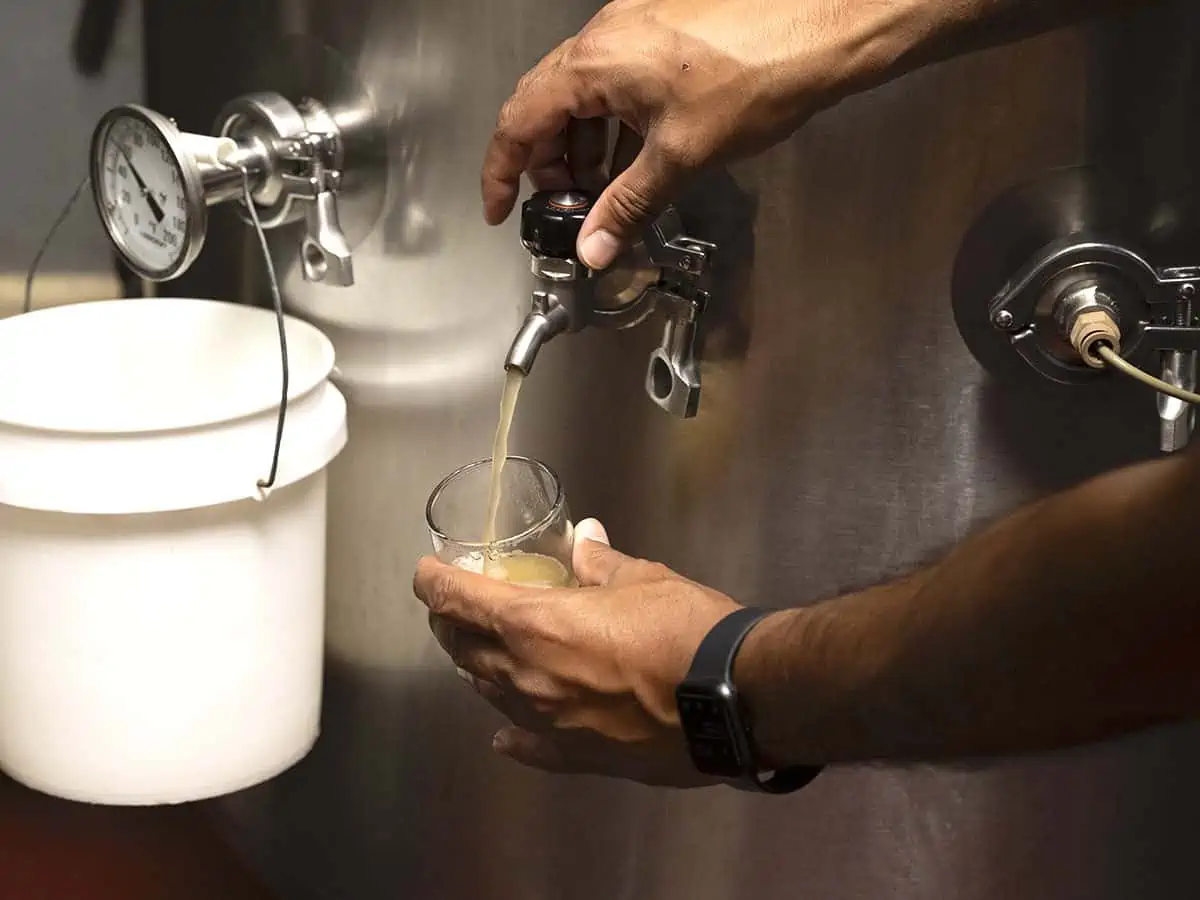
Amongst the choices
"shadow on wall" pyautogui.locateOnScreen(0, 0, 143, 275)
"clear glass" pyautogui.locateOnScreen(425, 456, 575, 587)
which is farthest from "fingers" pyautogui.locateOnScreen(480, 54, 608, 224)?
"shadow on wall" pyautogui.locateOnScreen(0, 0, 143, 275)

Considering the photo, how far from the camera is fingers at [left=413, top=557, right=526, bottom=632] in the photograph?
2.14 ft

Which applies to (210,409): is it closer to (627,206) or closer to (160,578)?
(160,578)

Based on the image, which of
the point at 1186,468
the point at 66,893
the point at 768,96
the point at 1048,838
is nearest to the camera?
the point at 1186,468

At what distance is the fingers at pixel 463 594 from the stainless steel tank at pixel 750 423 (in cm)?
13

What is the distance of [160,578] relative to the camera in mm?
807

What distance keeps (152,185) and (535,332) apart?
309mm

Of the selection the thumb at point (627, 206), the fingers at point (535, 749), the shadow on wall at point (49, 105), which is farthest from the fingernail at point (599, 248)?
the shadow on wall at point (49, 105)

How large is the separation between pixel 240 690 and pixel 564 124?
42cm

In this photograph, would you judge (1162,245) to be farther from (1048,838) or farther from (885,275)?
(1048,838)

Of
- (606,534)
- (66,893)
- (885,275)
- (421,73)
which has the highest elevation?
(421,73)

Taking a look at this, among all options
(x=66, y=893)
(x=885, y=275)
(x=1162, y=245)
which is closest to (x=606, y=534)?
(x=885, y=275)

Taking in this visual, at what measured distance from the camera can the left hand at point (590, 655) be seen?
0.63 metres

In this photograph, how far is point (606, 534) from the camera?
2.53ft

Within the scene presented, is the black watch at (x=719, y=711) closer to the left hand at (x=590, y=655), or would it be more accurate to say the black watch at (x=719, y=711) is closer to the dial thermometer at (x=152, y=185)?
the left hand at (x=590, y=655)
